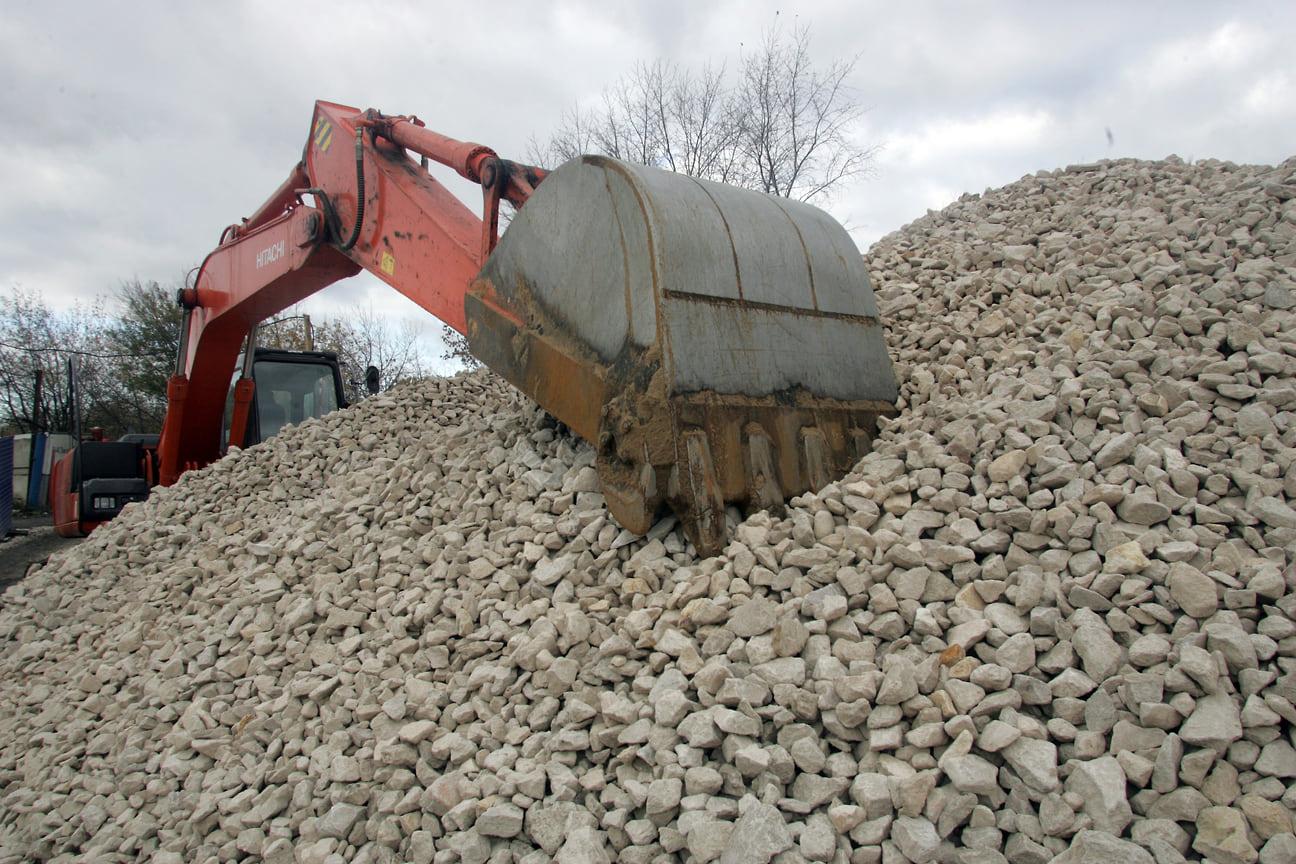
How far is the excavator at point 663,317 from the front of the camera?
2.61m

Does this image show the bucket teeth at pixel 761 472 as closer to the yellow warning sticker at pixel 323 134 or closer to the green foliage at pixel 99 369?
the yellow warning sticker at pixel 323 134

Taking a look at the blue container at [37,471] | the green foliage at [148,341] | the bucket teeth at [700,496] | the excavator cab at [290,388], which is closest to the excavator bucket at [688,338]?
the bucket teeth at [700,496]

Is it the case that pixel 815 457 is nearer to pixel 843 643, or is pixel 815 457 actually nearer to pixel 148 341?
pixel 843 643

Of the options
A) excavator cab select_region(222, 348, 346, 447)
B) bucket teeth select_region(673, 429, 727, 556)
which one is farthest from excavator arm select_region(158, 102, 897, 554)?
excavator cab select_region(222, 348, 346, 447)

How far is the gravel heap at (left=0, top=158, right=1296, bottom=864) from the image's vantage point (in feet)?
5.51

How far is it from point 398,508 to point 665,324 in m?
2.01

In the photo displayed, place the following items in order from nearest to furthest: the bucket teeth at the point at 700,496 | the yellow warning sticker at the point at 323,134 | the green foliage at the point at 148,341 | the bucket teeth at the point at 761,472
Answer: the bucket teeth at the point at 700,496
the bucket teeth at the point at 761,472
the yellow warning sticker at the point at 323,134
the green foliage at the point at 148,341

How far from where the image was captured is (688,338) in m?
2.64

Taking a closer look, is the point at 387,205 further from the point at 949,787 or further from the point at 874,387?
the point at 949,787

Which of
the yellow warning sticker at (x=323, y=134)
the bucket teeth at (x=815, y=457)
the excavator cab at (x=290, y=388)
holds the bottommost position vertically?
the bucket teeth at (x=815, y=457)

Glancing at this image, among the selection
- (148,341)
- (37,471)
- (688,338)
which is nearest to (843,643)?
(688,338)

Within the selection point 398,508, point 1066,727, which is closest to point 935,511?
point 1066,727

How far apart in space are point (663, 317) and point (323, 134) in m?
3.69

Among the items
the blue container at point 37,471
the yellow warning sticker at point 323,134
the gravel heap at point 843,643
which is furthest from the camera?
the blue container at point 37,471
